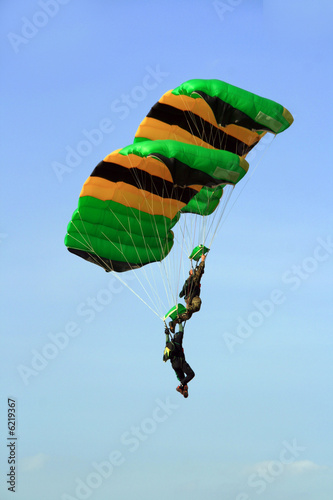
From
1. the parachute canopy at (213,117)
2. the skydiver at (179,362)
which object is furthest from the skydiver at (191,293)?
the parachute canopy at (213,117)

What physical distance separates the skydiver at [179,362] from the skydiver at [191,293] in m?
0.41

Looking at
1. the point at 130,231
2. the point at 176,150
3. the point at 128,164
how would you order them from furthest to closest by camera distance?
the point at 130,231 → the point at 128,164 → the point at 176,150

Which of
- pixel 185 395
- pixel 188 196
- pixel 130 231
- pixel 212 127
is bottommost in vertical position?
pixel 185 395

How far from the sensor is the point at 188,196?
2255 cm

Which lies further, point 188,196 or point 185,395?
point 188,196

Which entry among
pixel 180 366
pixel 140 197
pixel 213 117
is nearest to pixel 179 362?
pixel 180 366

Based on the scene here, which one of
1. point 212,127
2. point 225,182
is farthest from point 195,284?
point 212,127

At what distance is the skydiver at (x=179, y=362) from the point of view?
20.3 metres

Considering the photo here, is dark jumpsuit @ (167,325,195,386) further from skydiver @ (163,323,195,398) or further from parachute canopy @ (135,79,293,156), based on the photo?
parachute canopy @ (135,79,293,156)

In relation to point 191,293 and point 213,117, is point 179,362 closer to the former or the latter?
point 191,293

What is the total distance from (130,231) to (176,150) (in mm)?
3462

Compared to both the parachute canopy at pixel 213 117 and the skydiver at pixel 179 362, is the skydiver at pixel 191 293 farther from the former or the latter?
the parachute canopy at pixel 213 117

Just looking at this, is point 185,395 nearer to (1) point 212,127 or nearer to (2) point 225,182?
(2) point 225,182

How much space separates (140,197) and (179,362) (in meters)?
4.47
